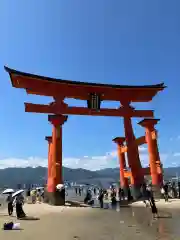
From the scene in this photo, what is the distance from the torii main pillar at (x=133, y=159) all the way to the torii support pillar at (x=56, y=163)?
240 inches

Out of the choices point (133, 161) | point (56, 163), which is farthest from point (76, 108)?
point (133, 161)

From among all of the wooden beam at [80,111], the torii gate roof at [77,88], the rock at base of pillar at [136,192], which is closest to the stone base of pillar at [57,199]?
the rock at base of pillar at [136,192]

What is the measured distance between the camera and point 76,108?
22.6 meters

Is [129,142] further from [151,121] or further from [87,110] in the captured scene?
[87,110]

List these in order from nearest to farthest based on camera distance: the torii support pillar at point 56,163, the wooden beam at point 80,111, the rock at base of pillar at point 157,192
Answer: the torii support pillar at point 56,163 → the wooden beam at point 80,111 → the rock at base of pillar at point 157,192

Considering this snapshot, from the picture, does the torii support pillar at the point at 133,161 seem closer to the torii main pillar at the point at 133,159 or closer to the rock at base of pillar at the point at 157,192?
the torii main pillar at the point at 133,159

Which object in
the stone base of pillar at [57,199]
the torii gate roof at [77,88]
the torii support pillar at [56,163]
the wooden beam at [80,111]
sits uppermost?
the torii gate roof at [77,88]

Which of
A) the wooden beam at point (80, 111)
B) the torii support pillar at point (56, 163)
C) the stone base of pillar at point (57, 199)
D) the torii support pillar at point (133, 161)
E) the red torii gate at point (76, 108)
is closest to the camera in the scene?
the stone base of pillar at point (57, 199)

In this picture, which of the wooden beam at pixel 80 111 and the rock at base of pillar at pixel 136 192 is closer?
the wooden beam at pixel 80 111

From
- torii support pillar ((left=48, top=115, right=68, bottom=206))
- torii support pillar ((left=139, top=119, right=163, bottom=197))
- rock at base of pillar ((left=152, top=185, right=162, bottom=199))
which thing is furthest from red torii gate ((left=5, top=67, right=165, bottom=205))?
rock at base of pillar ((left=152, top=185, right=162, bottom=199))

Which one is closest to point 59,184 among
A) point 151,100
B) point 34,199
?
point 34,199

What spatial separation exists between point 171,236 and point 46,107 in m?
15.8

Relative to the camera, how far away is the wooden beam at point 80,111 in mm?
21297

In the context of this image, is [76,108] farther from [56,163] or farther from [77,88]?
[56,163]
